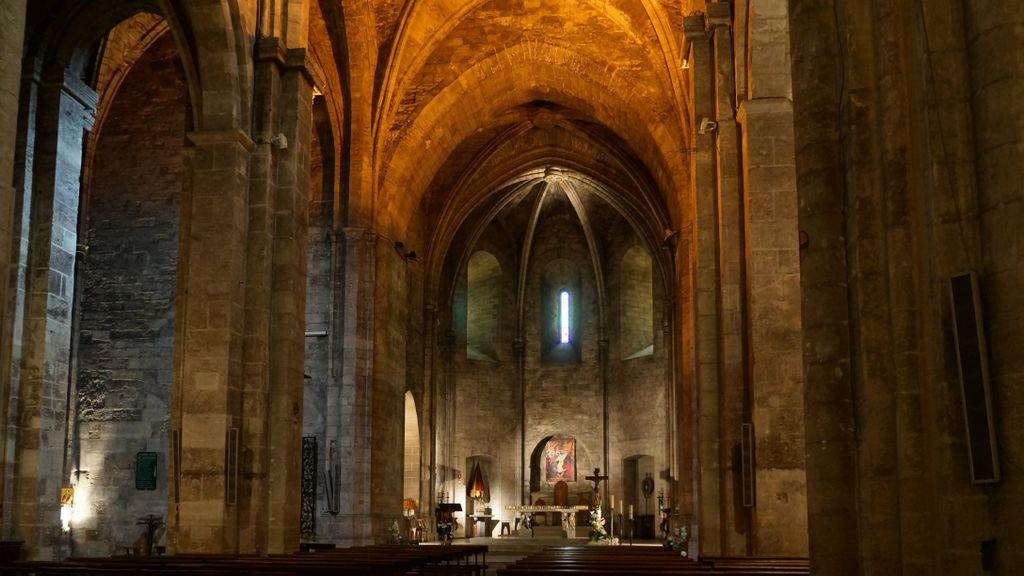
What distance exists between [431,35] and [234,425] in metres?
12.4

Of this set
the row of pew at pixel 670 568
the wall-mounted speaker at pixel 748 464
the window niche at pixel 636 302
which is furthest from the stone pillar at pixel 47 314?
the window niche at pixel 636 302

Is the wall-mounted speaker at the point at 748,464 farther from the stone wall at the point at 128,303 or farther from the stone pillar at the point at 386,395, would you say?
the stone pillar at the point at 386,395

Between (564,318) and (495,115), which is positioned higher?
(495,115)

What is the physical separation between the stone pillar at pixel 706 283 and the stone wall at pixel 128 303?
10.2 meters

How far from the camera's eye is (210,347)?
13055 millimetres

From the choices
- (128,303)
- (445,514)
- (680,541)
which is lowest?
(680,541)

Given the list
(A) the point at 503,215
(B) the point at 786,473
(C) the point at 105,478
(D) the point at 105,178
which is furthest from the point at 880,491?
(A) the point at 503,215

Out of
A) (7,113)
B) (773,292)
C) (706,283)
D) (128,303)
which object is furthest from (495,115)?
(7,113)

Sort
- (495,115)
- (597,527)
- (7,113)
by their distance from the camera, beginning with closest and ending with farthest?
1. (7,113)
2. (495,115)
3. (597,527)

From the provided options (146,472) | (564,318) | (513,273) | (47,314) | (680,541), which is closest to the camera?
(47,314)

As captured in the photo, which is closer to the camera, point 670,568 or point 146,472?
point 670,568

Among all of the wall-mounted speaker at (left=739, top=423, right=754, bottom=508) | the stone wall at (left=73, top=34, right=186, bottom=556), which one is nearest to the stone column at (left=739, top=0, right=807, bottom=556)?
the wall-mounted speaker at (left=739, top=423, right=754, bottom=508)

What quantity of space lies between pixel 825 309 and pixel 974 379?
1.80 meters

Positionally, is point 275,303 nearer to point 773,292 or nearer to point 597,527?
point 773,292
